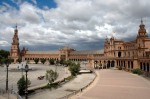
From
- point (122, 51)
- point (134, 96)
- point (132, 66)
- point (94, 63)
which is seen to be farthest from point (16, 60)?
point (134, 96)

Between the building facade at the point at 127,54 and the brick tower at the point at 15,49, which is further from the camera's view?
the brick tower at the point at 15,49

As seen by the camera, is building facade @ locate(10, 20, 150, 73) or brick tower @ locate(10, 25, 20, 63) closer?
building facade @ locate(10, 20, 150, 73)

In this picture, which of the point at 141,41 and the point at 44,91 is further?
the point at 141,41

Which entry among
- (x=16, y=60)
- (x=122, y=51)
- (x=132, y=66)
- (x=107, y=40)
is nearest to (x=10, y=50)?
(x=16, y=60)

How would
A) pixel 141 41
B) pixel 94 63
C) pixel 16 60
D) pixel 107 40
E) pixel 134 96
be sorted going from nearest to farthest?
pixel 134 96 → pixel 141 41 → pixel 94 63 → pixel 107 40 → pixel 16 60

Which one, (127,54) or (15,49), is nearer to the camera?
(127,54)

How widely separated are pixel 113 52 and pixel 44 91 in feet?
228

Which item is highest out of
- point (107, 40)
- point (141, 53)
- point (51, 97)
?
point (107, 40)

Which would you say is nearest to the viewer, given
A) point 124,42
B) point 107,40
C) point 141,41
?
point 141,41

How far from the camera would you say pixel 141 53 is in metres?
88.1

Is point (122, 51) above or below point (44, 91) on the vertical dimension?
above

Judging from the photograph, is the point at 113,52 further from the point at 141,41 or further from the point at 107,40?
the point at 141,41

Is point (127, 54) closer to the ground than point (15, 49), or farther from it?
closer to the ground

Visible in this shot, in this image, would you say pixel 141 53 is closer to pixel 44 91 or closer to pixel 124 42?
pixel 124 42
